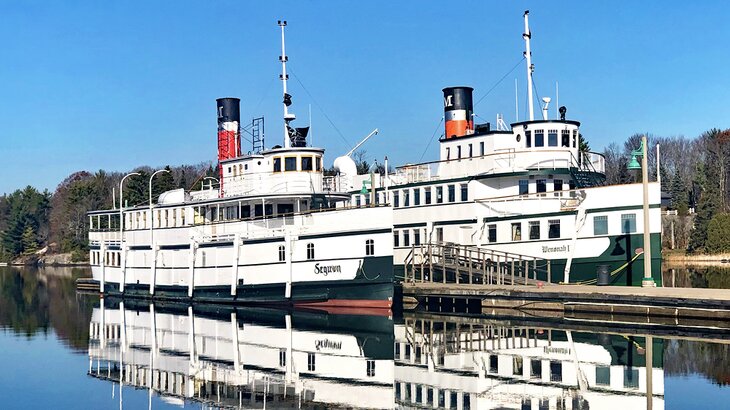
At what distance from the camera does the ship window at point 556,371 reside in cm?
2427

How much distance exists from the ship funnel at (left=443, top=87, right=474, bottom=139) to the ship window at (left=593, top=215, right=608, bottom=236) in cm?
1219

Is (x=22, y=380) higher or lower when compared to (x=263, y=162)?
lower

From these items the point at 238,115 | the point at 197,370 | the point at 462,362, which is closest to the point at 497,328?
the point at 462,362

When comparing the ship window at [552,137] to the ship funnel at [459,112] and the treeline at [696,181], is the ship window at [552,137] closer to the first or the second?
the ship funnel at [459,112]

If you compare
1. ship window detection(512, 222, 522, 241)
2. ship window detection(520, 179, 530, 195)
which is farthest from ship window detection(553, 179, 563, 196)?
ship window detection(512, 222, 522, 241)

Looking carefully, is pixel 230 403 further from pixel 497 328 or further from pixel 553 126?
pixel 553 126

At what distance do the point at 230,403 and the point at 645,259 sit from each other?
68.9 feet

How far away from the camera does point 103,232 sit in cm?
5922

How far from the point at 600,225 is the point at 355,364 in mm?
18648

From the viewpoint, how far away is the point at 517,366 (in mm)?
26328

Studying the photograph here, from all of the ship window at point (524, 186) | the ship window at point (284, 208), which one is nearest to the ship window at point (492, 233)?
the ship window at point (524, 186)

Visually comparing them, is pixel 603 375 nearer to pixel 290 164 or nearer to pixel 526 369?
pixel 526 369

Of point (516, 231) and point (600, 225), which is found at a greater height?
point (600, 225)

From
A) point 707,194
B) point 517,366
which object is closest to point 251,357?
point 517,366
